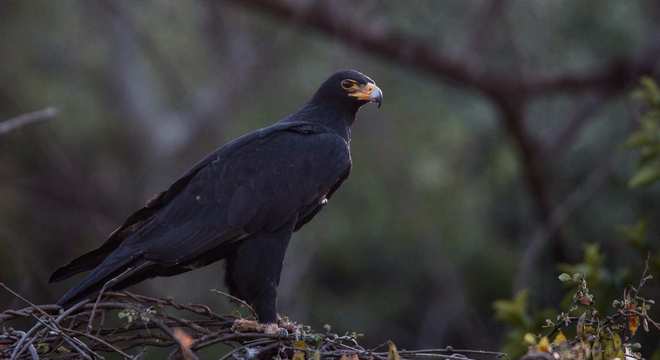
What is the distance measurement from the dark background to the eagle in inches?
123

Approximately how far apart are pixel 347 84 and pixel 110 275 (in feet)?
6.54

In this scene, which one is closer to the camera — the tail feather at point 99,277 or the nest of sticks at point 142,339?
the nest of sticks at point 142,339

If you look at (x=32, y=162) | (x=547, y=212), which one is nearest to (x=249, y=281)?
(x=547, y=212)

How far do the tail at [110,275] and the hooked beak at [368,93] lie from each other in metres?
1.69

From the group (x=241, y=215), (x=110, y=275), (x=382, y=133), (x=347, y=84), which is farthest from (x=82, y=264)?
(x=382, y=133)

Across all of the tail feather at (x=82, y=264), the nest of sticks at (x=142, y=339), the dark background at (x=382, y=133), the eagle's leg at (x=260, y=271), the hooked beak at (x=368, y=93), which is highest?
the dark background at (x=382, y=133)

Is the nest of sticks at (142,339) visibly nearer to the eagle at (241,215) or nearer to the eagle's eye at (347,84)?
the eagle at (241,215)

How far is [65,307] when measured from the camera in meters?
4.85

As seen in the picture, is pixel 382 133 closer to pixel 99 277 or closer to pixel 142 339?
pixel 99 277

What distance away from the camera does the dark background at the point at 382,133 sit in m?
10.6

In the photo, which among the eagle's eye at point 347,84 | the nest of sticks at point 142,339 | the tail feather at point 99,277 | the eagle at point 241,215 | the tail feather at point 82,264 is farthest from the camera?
the eagle's eye at point 347,84

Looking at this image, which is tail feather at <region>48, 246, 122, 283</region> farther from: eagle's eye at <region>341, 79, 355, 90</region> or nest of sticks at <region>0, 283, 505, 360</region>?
eagle's eye at <region>341, 79, 355, 90</region>

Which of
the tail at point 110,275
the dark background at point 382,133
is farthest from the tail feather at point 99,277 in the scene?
the dark background at point 382,133

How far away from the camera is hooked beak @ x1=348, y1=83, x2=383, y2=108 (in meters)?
6.19
